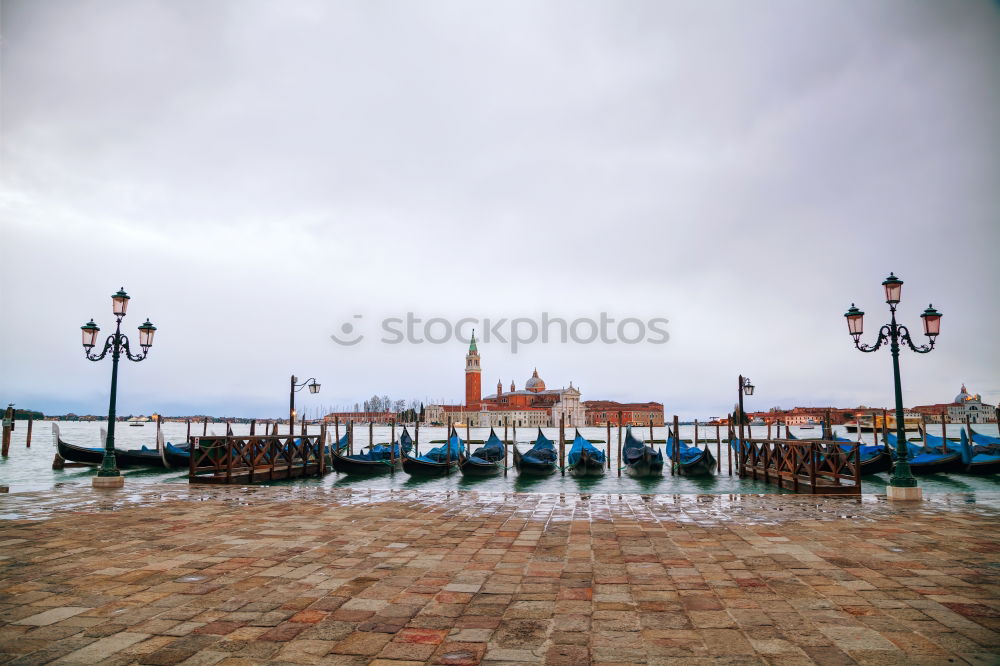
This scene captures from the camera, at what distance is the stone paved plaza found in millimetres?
3129

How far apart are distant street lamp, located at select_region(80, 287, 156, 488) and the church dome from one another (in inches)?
4387

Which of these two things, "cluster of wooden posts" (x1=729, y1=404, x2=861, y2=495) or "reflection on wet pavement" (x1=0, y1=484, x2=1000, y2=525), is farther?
"cluster of wooden posts" (x1=729, y1=404, x2=861, y2=495)

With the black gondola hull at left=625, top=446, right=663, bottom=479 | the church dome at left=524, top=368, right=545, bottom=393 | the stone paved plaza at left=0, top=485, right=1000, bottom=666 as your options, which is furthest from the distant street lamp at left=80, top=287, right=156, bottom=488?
the church dome at left=524, top=368, right=545, bottom=393

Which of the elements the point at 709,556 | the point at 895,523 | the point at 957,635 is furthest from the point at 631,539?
the point at 895,523

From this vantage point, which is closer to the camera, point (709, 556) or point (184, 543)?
point (709, 556)

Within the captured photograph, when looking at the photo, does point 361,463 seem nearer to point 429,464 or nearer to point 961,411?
point 429,464

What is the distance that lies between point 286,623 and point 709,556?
12.5ft

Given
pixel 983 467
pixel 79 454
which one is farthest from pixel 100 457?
pixel 983 467

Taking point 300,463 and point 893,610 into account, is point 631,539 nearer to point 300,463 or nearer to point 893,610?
point 893,610

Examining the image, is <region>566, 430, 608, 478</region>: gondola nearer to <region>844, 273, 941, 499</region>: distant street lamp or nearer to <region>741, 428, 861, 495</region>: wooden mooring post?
<region>741, 428, 861, 495</region>: wooden mooring post

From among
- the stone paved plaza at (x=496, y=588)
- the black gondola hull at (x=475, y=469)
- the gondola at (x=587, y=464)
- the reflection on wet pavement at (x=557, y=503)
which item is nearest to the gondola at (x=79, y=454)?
the reflection on wet pavement at (x=557, y=503)

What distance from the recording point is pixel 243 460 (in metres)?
15.5

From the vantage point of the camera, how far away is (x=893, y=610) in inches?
148

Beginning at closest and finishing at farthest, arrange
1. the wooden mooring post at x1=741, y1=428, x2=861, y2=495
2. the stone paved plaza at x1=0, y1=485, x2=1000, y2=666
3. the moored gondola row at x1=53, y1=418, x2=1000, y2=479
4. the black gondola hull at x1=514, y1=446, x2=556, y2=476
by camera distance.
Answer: the stone paved plaza at x1=0, y1=485, x2=1000, y2=666 < the wooden mooring post at x1=741, y1=428, x2=861, y2=495 < the moored gondola row at x1=53, y1=418, x2=1000, y2=479 < the black gondola hull at x1=514, y1=446, x2=556, y2=476
